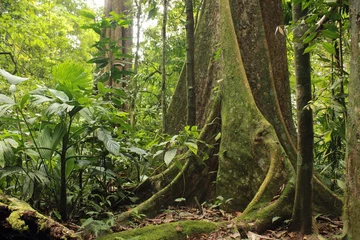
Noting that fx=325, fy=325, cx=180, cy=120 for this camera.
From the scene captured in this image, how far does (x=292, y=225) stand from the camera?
8.26 ft

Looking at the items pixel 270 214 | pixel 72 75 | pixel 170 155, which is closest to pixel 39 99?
pixel 72 75

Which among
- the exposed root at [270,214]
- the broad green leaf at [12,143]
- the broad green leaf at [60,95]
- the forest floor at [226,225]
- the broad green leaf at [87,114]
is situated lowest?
the forest floor at [226,225]

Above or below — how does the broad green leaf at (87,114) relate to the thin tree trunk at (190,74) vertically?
below

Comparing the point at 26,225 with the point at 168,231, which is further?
the point at 168,231

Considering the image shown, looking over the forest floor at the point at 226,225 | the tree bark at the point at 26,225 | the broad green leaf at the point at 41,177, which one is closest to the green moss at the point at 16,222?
the tree bark at the point at 26,225

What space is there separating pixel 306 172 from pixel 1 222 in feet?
6.52

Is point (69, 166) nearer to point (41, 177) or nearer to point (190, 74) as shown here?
point (41, 177)

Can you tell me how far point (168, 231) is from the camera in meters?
2.55

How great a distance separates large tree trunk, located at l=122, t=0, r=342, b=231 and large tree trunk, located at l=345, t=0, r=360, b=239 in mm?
968

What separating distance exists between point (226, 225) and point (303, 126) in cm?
110

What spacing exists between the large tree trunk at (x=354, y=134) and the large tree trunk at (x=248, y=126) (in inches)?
38.1

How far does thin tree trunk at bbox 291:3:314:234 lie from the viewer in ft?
7.16

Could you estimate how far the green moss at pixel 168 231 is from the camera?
2.45 meters

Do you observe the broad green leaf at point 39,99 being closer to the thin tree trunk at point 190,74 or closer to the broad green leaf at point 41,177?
the broad green leaf at point 41,177
